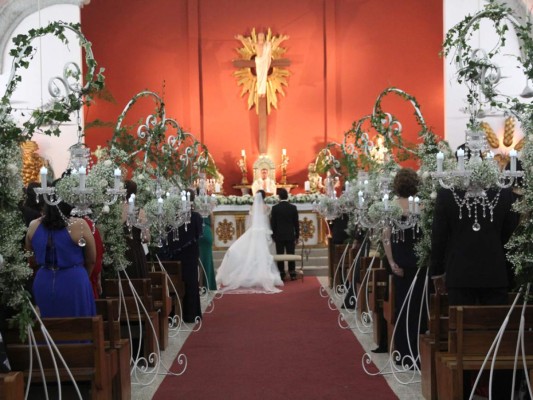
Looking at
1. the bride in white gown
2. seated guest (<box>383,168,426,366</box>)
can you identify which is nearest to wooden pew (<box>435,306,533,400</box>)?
seated guest (<box>383,168,426,366</box>)

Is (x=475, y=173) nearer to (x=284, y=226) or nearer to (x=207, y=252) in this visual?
(x=207, y=252)

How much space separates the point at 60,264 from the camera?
5.77 m

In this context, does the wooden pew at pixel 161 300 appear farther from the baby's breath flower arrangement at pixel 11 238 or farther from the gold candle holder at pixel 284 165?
the gold candle holder at pixel 284 165

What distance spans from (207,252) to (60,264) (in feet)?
25.1

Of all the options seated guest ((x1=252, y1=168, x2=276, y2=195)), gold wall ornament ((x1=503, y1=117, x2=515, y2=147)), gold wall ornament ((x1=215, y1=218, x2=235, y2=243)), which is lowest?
gold wall ornament ((x1=215, y1=218, x2=235, y2=243))

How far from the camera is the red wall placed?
21.6 metres

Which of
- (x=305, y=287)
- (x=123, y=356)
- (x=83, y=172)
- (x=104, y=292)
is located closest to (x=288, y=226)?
(x=305, y=287)

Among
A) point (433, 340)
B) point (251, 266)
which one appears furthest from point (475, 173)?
point (251, 266)

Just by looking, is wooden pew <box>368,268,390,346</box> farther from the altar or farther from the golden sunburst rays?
the golden sunburst rays

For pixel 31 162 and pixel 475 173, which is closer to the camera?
pixel 475 173

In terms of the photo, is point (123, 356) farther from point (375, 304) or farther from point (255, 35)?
point (255, 35)

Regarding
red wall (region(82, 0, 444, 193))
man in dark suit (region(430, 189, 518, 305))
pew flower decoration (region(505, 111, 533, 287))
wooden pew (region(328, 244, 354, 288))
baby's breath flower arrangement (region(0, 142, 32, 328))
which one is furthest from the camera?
red wall (region(82, 0, 444, 193))

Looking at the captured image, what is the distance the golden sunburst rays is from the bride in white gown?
750 cm

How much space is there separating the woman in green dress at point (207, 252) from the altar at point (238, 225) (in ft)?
12.7
